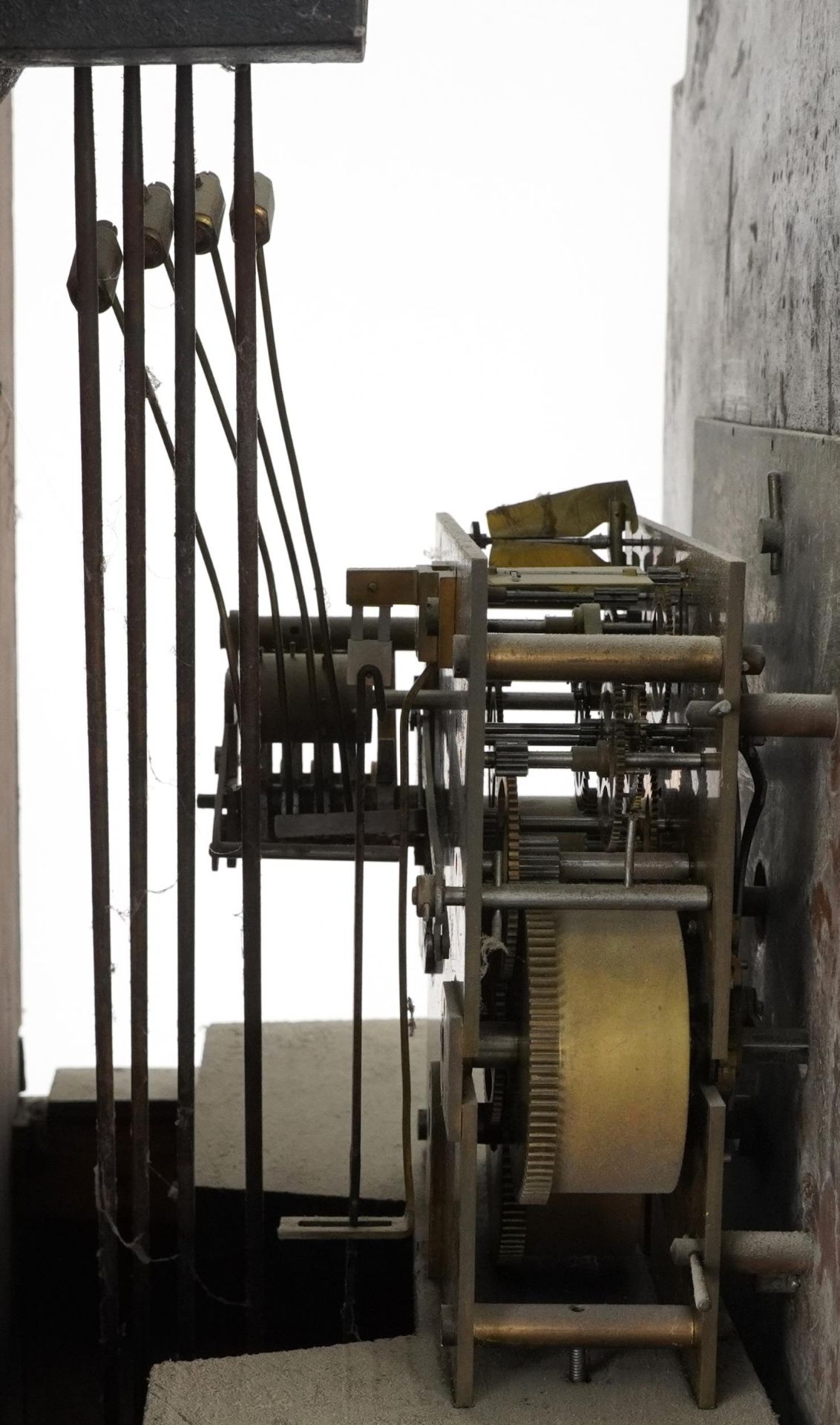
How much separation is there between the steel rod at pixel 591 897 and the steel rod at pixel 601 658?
0.22 metres

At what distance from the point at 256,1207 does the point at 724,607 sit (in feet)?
3.24

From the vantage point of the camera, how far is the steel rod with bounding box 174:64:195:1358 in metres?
2.00

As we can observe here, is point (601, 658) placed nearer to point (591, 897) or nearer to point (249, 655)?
point (591, 897)

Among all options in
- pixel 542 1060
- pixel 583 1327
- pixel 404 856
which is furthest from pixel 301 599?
pixel 583 1327

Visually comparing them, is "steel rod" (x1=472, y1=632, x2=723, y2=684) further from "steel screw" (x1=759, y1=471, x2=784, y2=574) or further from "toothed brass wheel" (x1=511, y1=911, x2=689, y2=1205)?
"steel screw" (x1=759, y1=471, x2=784, y2=574)

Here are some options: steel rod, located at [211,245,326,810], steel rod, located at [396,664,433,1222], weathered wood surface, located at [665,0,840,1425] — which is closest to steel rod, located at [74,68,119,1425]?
steel rod, located at [211,245,326,810]

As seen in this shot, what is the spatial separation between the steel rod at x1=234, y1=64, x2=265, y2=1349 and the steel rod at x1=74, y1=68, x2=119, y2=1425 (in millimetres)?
166

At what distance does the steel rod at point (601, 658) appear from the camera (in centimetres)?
178

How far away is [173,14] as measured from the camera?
188 centimetres

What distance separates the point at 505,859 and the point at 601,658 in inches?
10.9

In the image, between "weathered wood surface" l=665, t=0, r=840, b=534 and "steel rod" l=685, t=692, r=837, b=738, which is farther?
"weathered wood surface" l=665, t=0, r=840, b=534

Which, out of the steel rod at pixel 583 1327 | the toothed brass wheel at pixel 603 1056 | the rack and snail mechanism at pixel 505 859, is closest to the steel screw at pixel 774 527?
the rack and snail mechanism at pixel 505 859

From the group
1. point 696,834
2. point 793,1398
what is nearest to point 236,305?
point 696,834

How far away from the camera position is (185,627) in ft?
6.82
